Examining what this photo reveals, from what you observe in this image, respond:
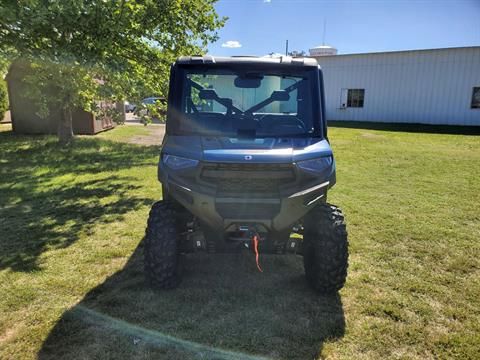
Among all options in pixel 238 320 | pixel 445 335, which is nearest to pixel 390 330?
pixel 445 335

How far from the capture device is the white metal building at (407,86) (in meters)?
23.2

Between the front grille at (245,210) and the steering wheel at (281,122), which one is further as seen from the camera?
the steering wheel at (281,122)

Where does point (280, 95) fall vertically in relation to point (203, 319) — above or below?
above

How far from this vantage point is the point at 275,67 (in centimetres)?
357

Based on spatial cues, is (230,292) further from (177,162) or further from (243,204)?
(177,162)

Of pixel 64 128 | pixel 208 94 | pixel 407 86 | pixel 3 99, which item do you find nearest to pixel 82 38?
pixel 208 94

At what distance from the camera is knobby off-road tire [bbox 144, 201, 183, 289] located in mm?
3439

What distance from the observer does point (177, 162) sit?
3.30m

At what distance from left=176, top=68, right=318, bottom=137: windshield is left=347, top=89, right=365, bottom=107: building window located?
24.7 metres

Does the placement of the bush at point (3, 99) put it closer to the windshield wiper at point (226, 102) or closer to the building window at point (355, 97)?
the windshield wiper at point (226, 102)

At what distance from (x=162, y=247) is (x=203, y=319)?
2.42 ft

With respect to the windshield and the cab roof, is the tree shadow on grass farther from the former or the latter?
the cab roof

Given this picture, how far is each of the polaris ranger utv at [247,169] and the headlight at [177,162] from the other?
1 cm

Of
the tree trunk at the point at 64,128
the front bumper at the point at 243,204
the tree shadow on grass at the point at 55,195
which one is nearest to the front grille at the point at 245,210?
the front bumper at the point at 243,204
